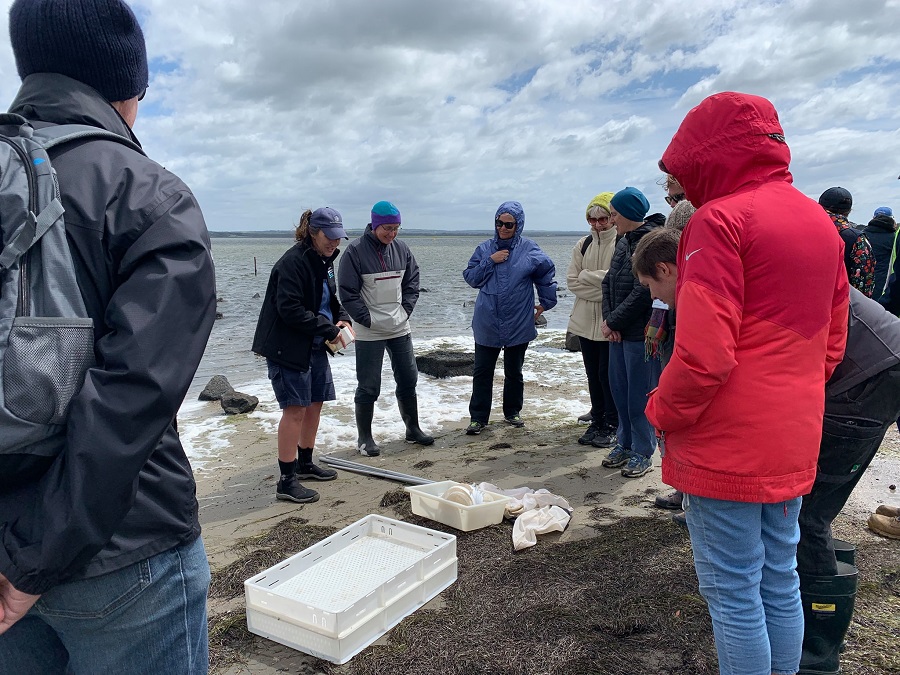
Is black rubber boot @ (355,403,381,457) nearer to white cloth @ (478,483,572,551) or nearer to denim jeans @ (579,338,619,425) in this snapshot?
white cloth @ (478,483,572,551)

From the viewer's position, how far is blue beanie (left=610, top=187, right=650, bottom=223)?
5273 millimetres

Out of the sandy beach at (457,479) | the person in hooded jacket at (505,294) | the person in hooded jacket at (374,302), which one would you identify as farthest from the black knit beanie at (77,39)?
A: the person in hooded jacket at (505,294)

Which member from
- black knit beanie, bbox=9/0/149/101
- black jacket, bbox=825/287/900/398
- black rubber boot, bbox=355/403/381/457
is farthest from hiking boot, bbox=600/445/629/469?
black knit beanie, bbox=9/0/149/101

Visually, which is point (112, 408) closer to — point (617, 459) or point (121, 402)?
point (121, 402)

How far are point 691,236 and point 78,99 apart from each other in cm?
186

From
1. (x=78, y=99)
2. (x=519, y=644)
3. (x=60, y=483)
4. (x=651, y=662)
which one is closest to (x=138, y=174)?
(x=78, y=99)

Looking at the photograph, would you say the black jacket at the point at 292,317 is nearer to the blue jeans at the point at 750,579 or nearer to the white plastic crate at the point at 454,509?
the white plastic crate at the point at 454,509

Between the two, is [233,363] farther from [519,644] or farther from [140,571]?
[140,571]

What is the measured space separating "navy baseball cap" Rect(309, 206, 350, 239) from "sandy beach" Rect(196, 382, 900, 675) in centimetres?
207

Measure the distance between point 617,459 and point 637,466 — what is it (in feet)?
0.91

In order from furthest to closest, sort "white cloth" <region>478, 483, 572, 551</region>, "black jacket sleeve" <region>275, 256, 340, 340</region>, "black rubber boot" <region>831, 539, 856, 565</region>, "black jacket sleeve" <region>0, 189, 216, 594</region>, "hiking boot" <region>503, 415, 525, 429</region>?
"hiking boot" <region>503, 415, 525, 429</region>, "black jacket sleeve" <region>275, 256, 340, 340</region>, "white cloth" <region>478, 483, 572, 551</region>, "black rubber boot" <region>831, 539, 856, 565</region>, "black jacket sleeve" <region>0, 189, 216, 594</region>

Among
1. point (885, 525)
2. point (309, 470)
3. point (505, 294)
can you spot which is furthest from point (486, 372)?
point (885, 525)

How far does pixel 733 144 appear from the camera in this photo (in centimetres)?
232

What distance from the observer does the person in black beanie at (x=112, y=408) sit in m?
1.30
